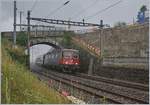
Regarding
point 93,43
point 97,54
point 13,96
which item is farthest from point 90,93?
point 93,43

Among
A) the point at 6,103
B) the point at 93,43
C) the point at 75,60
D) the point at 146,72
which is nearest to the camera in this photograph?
the point at 6,103

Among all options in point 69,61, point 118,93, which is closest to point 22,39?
point 69,61

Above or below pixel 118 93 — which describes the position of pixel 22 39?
above

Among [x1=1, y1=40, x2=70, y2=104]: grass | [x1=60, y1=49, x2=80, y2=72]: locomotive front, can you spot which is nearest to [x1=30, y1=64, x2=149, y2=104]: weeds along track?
[x1=1, y1=40, x2=70, y2=104]: grass

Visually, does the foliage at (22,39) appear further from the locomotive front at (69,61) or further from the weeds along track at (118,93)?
the weeds along track at (118,93)

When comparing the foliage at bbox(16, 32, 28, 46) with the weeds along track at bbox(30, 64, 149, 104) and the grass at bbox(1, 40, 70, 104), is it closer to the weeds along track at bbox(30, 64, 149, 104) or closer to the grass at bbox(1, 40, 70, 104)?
the weeds along track at bbox(30, 64, 149, 104)

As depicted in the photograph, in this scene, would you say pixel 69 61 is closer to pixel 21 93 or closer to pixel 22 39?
pixel 22 39

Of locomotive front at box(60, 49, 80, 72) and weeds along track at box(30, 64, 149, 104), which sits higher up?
locomotive front at box(60, 49, 80, 72)

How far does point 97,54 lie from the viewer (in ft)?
150

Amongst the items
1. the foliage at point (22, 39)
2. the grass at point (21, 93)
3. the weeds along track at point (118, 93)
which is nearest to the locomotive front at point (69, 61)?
the weeds along track at point (118, 93)

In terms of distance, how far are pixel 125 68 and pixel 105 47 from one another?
659 inches

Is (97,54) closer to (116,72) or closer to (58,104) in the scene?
(116,72)

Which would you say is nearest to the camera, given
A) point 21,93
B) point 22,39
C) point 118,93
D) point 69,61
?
point 21,93

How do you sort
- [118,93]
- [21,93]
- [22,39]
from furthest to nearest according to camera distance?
[22,39] < [118,93] < [21,93]
